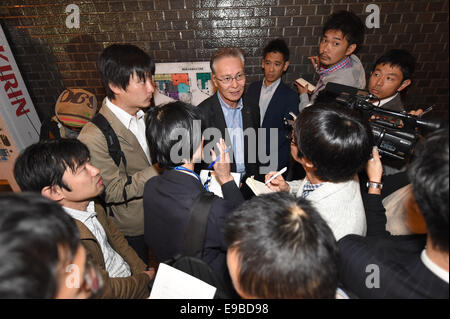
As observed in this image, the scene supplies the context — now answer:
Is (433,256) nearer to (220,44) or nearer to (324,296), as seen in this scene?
(324,296)

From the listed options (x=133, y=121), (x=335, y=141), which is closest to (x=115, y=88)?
(x=133, y=121)

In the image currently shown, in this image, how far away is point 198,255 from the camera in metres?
1.12

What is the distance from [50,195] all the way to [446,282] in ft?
5.94

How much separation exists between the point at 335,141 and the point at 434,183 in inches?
19.2

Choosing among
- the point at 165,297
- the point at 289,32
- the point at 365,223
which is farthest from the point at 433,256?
the point at 289,32

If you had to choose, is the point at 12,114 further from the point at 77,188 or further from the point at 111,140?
the point at 77,188

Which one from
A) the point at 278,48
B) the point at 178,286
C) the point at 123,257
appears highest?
the point at 278,48

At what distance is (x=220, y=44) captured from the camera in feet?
10.5

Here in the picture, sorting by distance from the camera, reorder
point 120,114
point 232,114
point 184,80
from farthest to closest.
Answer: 1. point 184,80
2. point 232,114
3. point 120,114

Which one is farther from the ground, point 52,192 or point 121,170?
point 52,192

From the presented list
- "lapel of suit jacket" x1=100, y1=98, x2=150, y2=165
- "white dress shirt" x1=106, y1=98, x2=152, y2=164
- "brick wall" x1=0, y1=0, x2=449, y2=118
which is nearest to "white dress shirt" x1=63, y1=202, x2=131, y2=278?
"lapel of suit jacket" x1=100, y1=98, x2=150, y2=165

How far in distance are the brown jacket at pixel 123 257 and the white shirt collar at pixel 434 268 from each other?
1.26 metres

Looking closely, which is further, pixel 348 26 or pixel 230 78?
pixel 348 26

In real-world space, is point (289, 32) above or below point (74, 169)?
above
